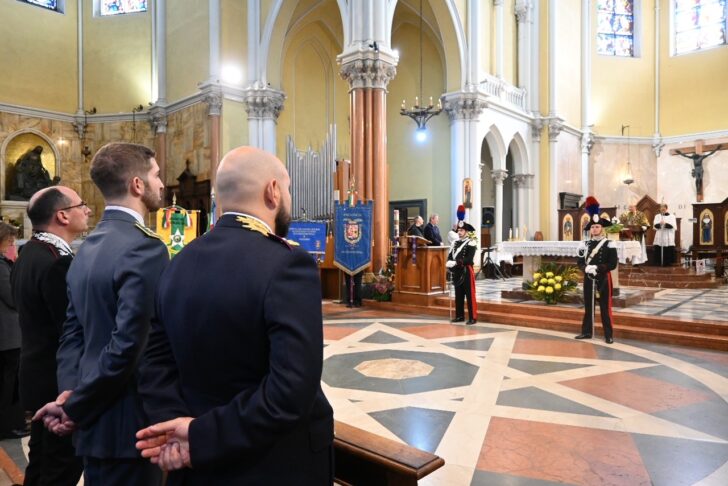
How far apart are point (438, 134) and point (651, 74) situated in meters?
11.5

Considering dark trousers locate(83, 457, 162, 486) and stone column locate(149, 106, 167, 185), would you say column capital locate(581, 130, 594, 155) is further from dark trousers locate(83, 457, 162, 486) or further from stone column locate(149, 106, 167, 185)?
dark trousers locate(83, 457, 162, 486)

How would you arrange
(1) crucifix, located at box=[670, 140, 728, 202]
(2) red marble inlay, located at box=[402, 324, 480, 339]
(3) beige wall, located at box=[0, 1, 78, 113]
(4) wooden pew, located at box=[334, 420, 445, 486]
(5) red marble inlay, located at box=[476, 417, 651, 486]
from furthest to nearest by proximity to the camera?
1. (1) crucifix, located at box=[670, 140, 728, 202]
2. (3) beige wall, located at box=[0, 1, 78, 113]
3. (2) red marble inlay, located at box=[402, 324, 480, 339]
4. (5) red marble inlay, located at box=[476, 417, 651, 486]
5. (4) wooden pew, located at box=[334, 420, 445, 486]

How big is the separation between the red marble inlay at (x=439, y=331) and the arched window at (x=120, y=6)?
15130 mm

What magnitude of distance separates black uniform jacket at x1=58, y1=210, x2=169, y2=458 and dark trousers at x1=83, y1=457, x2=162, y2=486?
43 mm

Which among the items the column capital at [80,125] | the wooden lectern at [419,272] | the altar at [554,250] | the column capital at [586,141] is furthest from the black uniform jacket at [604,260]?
the column capital at [80,125]

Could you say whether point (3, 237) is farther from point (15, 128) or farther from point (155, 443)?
point (15, 128)

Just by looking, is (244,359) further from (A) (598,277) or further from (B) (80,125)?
(B) (80,125)

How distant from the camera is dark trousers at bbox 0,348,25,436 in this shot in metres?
3.44

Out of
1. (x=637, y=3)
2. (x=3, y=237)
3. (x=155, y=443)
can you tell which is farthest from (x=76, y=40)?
(x=637, y=3)

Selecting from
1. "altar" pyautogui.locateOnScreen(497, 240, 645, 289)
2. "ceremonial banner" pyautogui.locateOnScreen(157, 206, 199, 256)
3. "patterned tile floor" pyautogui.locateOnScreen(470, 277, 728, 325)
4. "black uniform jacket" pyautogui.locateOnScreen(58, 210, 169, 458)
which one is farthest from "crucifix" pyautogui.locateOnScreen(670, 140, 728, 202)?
"black uniform jacket" pyautogui.locateOnScreen(58, 210, 169, 458)

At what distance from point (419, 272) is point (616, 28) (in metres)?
17.1

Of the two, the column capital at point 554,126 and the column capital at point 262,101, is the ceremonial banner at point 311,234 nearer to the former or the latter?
the column capital at point 262,101

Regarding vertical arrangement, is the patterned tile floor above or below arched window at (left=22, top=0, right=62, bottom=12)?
below

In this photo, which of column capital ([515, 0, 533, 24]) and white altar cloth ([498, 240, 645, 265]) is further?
column capital ([515, 0, 533, 24])
